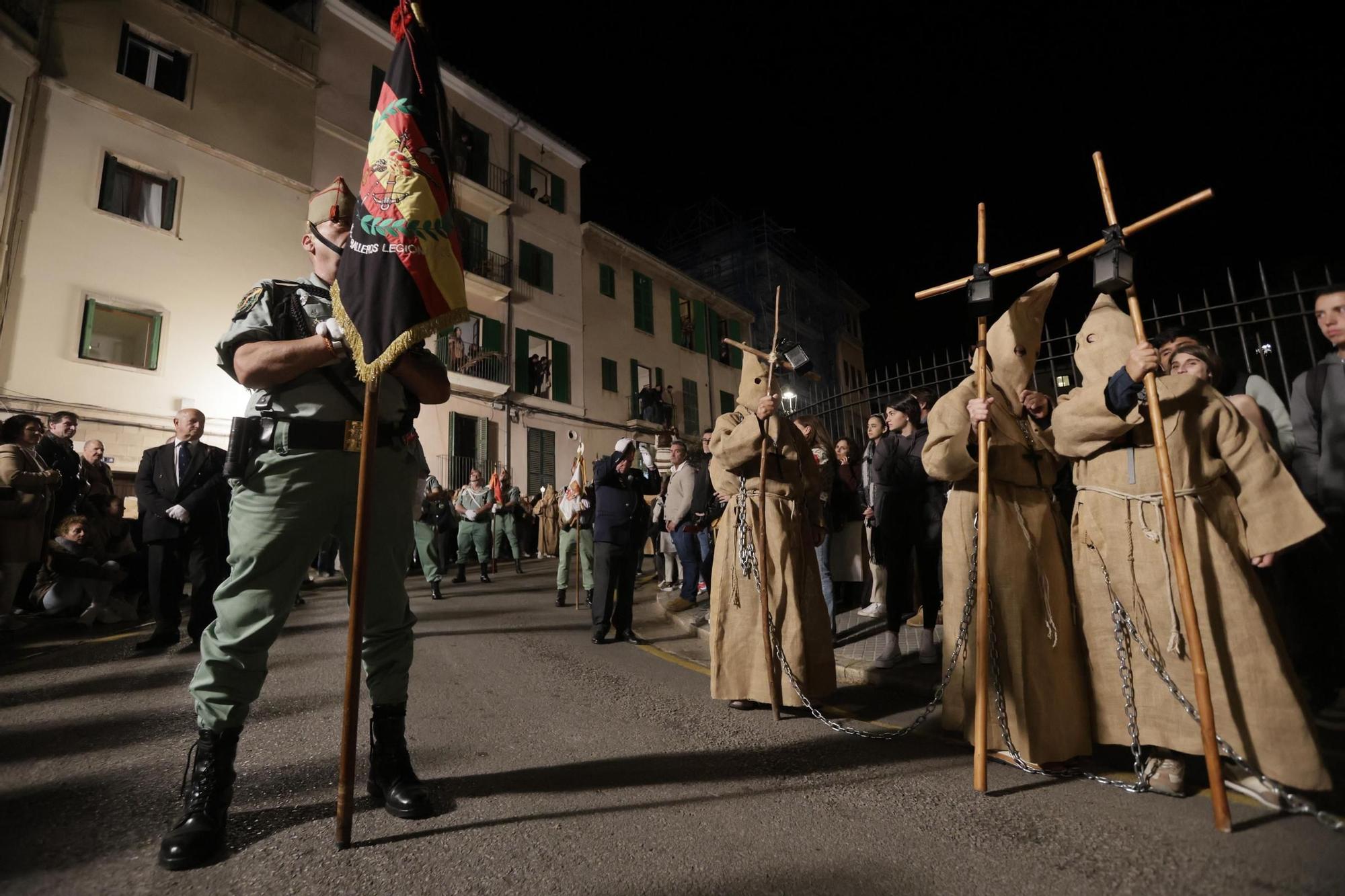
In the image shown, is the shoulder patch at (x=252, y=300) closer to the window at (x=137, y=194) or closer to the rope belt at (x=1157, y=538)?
the rope belt at (x=1157, y=538)

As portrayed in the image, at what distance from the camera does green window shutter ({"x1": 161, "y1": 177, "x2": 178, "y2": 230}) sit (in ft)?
45.6

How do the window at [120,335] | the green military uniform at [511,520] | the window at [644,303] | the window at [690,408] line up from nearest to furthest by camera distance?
the window at [120,335], the green military uniform at [511,520], the window at [644,303], the window at [690,408]

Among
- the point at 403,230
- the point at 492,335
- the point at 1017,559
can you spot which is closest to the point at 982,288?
the point at 1017,559

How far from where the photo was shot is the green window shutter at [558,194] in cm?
2347

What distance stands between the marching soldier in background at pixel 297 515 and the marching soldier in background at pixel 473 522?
8988mm

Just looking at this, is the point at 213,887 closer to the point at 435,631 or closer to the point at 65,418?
the point at 435,631

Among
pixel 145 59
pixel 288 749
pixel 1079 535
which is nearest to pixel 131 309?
pixel 145 59

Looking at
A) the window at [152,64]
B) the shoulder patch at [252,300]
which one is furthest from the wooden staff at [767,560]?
the window at [152,64]

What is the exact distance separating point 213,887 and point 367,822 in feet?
1.58

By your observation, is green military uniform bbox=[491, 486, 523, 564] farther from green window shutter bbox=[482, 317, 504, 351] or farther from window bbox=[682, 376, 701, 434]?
window bbox=[682, 376, 701, 434]

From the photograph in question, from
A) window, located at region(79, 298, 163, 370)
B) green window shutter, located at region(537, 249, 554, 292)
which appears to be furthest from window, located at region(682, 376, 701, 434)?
window, located at region(79, 298, 163, 370)

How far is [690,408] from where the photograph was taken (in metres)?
27.0

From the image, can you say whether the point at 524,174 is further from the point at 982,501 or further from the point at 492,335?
the point at 982,501

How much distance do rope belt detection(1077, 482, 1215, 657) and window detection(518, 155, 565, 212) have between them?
23.0 metres
